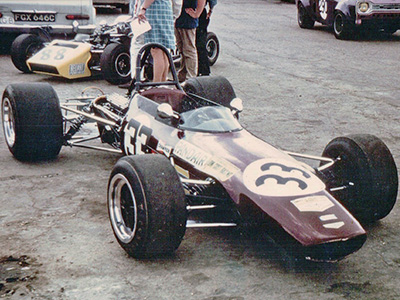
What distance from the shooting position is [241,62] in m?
11.5

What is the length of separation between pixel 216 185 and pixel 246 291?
0.82 metres

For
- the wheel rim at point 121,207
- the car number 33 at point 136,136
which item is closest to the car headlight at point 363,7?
the car number 33 at point 136,136

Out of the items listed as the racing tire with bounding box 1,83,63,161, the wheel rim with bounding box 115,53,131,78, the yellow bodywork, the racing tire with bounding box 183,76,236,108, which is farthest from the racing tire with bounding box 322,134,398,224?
the yellow bodywork

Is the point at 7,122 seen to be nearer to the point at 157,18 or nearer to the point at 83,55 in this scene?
the point at 157,18

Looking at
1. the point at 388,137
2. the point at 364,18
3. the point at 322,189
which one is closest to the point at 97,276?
the point at 322,189

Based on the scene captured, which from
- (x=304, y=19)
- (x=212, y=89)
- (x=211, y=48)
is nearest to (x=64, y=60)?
(x=211, y=48)

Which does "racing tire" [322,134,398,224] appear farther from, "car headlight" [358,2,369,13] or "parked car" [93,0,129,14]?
"parked car" [93,0,129,14]

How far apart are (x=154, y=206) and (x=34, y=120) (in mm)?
2248

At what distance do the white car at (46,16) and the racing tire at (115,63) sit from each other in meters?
1.73

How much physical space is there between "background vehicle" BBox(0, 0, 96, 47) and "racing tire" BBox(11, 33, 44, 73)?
698 millimetres

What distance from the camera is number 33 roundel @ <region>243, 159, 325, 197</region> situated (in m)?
4.04

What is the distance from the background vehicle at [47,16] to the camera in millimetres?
10930

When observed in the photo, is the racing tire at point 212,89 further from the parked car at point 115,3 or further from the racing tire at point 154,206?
the parked car at point 115,3

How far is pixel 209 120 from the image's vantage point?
4.82m
